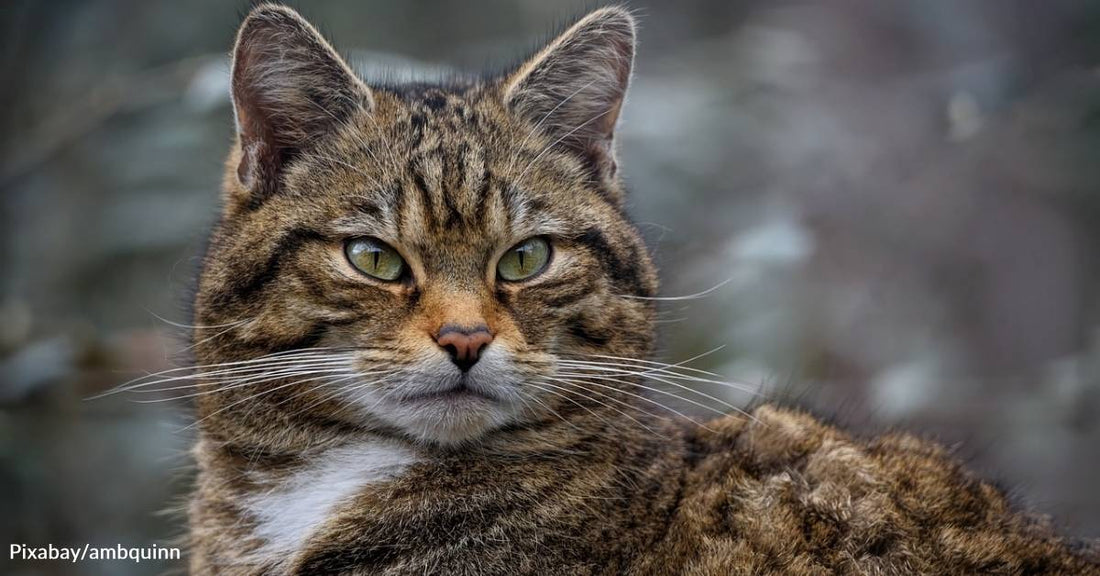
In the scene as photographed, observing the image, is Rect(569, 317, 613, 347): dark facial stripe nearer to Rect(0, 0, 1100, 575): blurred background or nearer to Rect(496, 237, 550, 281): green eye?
Rect(496, 237, 550, 281): green eye

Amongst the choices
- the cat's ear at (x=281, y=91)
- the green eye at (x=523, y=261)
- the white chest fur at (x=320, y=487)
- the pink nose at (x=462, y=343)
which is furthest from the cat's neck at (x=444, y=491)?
the cat's ear at (x=281, y=91)

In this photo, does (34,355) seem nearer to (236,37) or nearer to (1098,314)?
(236,37)

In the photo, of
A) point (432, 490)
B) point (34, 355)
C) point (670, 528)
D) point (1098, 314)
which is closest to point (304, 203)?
point (432, 490)

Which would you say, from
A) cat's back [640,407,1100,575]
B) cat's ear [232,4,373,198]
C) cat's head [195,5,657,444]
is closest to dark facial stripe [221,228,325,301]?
cat's head [195,5,657,444]

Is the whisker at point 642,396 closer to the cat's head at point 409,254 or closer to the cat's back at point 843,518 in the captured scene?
the cat's head at point 409,254

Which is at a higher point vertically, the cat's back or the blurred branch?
the blurred branch

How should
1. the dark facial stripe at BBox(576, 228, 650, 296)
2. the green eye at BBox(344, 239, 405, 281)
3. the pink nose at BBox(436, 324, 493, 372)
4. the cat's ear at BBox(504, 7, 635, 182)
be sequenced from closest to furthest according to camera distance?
the pink nose at BBox(436, 324, 493, 372)
the green eye at BBox(344, 239, 405, 281)
the dark facial stripe at BBox(576, 228, 650, 296)
the cat's ear at BBox(504, 7, 635, 182)

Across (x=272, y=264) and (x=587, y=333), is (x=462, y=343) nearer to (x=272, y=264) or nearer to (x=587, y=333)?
(x=587, y=333)
